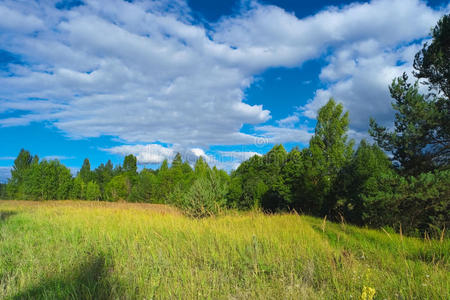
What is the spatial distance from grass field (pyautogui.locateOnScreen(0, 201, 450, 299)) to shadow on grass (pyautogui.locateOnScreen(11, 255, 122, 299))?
0.5 inches

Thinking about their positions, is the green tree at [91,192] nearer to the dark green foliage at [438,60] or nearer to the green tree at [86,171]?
the green tree at [86,171]

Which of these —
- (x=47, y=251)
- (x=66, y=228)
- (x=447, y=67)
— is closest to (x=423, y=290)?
(x=47, y=251)

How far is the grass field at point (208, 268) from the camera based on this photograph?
298 centimetres

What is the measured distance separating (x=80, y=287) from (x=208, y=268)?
1736mm

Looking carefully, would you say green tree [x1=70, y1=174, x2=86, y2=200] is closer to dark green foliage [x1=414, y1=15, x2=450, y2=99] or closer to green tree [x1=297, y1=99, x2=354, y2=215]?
green tree [x1=297, y1=99, x2=354, y2=215]

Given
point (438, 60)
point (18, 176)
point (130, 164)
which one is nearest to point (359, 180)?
point (438, 60)

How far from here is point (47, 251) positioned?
4617 millimetres

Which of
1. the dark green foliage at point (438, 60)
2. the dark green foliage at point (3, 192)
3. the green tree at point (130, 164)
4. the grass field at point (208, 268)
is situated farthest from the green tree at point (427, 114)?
the green tree at point (130, 164)

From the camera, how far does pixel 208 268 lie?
150 inches

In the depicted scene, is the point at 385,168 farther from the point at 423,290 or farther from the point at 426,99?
the point at 423,290

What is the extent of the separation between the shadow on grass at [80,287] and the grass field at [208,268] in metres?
0.01

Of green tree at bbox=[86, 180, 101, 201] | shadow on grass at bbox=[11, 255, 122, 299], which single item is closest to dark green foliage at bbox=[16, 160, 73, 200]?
green tree at bbox=[86, 180, 101, 201]

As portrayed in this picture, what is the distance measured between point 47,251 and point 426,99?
12.1 metres

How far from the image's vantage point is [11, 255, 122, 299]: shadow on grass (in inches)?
114
